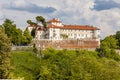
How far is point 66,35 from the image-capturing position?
110 meters

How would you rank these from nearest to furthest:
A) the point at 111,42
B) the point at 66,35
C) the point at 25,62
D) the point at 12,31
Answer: the point at 25,62
the point at 12,31
the point at 111,42
the point at 66,35

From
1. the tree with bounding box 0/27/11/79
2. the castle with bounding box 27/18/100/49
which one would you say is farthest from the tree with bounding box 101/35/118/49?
the tree with bounding box 0/27/11/79

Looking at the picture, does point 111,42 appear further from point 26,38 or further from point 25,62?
point 25,62

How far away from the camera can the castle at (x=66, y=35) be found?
317 ft

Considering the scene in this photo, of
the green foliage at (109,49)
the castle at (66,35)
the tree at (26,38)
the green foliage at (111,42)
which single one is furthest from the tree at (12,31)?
the green foliage at (111,42)

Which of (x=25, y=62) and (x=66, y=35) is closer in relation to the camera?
(x=25, y=62)

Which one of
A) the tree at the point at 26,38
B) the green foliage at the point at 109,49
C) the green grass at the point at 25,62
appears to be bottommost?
the green grass at the point at 25,62

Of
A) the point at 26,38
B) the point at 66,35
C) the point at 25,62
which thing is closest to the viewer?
the point at 25,62

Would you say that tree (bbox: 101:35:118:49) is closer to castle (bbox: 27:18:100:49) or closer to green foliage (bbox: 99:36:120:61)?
green foliage (bbox: 99:36:120:61)

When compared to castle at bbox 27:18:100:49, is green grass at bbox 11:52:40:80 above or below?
below

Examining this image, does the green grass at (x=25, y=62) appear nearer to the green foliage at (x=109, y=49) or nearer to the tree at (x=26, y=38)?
the tree at (x=26, y=38)

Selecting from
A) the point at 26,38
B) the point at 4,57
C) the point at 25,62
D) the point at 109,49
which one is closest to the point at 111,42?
the point at 109,49

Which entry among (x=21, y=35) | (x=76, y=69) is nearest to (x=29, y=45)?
(x=21, y=35)

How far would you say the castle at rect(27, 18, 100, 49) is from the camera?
96750 mm
